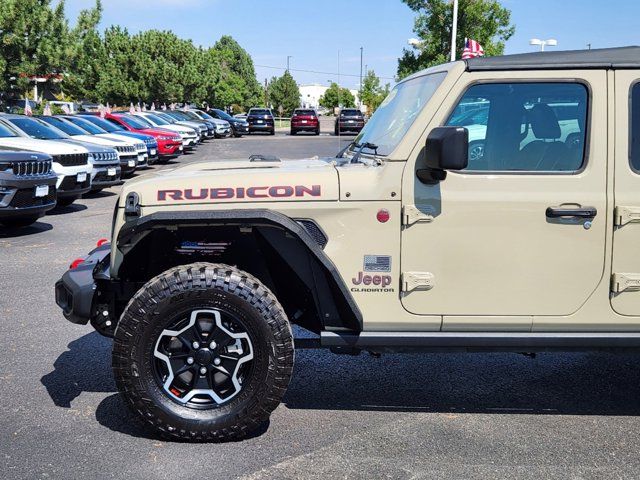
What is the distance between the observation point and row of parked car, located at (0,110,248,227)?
991 cm

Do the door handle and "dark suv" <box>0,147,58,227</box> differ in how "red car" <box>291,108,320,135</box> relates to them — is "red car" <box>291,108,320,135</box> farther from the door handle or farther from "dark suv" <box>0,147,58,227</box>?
the door handle

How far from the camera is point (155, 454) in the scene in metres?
3.65

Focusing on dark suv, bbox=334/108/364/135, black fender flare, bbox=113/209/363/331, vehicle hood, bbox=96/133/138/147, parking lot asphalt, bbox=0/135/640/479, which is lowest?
parking lot asphalt, bbox=0/135/640/479

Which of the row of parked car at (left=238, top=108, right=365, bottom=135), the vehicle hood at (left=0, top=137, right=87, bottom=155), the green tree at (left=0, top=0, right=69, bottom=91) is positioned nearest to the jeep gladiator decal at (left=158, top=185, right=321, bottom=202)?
the vehicle hood at (left=0, top=137, right=87, bottom=155)

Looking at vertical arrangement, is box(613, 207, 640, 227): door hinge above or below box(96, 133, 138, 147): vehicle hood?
below

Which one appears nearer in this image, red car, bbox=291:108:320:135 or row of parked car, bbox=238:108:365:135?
red car, bbox=291:108:320:135

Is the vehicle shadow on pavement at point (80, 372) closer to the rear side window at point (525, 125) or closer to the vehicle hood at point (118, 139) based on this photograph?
the rear side window at point (525, 125)

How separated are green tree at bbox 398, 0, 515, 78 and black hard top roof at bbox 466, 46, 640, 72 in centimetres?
2979

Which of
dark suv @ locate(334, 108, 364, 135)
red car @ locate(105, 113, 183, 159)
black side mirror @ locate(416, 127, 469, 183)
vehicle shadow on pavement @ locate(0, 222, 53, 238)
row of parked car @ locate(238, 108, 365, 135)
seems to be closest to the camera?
black side mirror @ locate(416, 127, 469, 183)

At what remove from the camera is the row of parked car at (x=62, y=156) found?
9914 millimetres

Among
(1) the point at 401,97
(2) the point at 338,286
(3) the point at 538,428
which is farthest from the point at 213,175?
(3) the point at 538,428

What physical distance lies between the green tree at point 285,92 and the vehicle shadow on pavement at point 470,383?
110829mm

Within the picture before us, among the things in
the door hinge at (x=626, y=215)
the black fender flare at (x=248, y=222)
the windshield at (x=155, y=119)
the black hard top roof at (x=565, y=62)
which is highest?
the windshield at (x=155, y=119)

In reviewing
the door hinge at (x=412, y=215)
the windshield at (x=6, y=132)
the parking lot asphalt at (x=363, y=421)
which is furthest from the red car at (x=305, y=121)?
the door hinge at (x=412, y=215)
